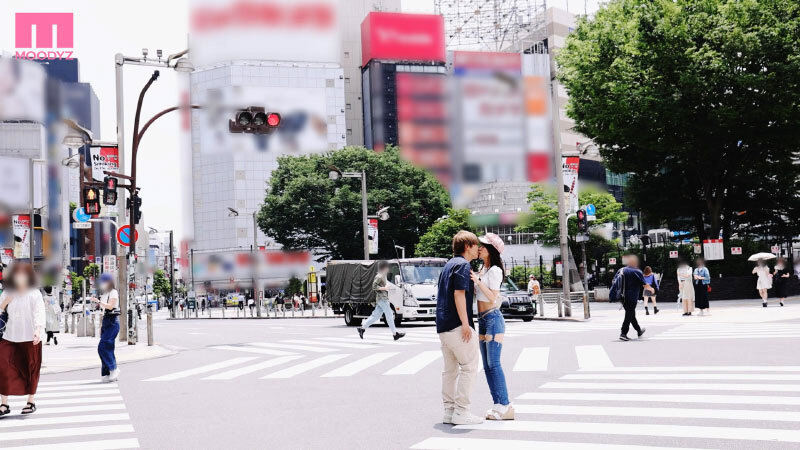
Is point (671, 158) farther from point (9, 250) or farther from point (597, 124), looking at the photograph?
point (9, 250)

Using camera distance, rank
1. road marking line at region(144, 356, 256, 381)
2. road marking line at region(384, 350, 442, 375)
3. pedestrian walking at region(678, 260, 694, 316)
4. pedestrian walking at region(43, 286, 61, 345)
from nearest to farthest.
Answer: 1. road marking line at region(384, 350, 442, 375)
2. road marking line at region(144, 356, 256, 381)
3. pedestrian walking at region(43, 286, 61, 345)
4. pedestrian walking at region(678, 260, 694, 316)

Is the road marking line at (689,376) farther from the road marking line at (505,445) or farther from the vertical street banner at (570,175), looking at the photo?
the vertical street banner at (570,175)

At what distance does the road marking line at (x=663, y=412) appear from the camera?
7.19m

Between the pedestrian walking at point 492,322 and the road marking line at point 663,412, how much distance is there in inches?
21.4

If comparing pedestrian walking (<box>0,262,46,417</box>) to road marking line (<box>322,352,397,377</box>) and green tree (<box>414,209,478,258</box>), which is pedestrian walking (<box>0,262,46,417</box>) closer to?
road marking line (<box>322,352,397,377</box>)

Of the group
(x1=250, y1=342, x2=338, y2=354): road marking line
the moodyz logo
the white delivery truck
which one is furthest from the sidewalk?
the moodyz logo

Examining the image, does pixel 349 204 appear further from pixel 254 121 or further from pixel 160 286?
pixel 160 286

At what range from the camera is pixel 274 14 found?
82250 millimetres

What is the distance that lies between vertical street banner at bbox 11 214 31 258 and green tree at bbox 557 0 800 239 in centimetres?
2275

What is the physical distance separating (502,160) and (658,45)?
56.7 metres

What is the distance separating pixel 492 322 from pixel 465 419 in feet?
2.98

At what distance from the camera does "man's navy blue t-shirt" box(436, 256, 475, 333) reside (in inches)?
283

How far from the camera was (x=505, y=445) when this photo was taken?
20.9 feet

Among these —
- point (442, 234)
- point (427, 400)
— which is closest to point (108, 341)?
point (427, 400)
